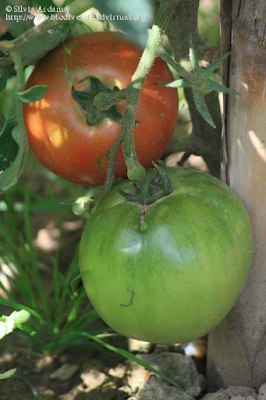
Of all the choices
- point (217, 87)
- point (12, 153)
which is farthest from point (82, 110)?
point (217, 87)

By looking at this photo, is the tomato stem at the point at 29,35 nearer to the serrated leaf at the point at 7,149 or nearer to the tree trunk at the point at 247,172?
the serrated leaf at the point at 7,149

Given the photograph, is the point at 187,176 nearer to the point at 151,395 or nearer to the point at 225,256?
the point at 225,256

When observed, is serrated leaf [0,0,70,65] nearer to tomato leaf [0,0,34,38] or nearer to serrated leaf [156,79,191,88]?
tomato leaf [0,0,34,38]

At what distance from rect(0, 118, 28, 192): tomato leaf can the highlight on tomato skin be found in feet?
0.22

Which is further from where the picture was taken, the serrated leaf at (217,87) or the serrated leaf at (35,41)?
the serrated leaf at (35,41)

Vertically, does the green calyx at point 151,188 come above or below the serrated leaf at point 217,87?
below

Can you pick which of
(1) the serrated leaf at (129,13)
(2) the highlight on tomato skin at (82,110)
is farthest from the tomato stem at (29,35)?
(2) the highlight on tomato skin at (82,110)

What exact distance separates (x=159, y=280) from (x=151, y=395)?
16.8 inches

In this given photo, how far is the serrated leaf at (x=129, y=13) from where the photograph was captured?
0.81 m

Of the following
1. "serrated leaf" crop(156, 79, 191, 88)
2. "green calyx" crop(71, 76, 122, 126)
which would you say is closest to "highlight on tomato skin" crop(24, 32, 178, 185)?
"green calyx" crop(71, 76, 122, 126)

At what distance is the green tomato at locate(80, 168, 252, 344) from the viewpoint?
0.90 meters

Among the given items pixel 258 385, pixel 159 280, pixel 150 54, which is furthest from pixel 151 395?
pixel 150 54

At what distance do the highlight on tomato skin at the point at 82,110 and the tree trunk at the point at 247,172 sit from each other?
0.13 meters

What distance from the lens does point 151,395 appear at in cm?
121
